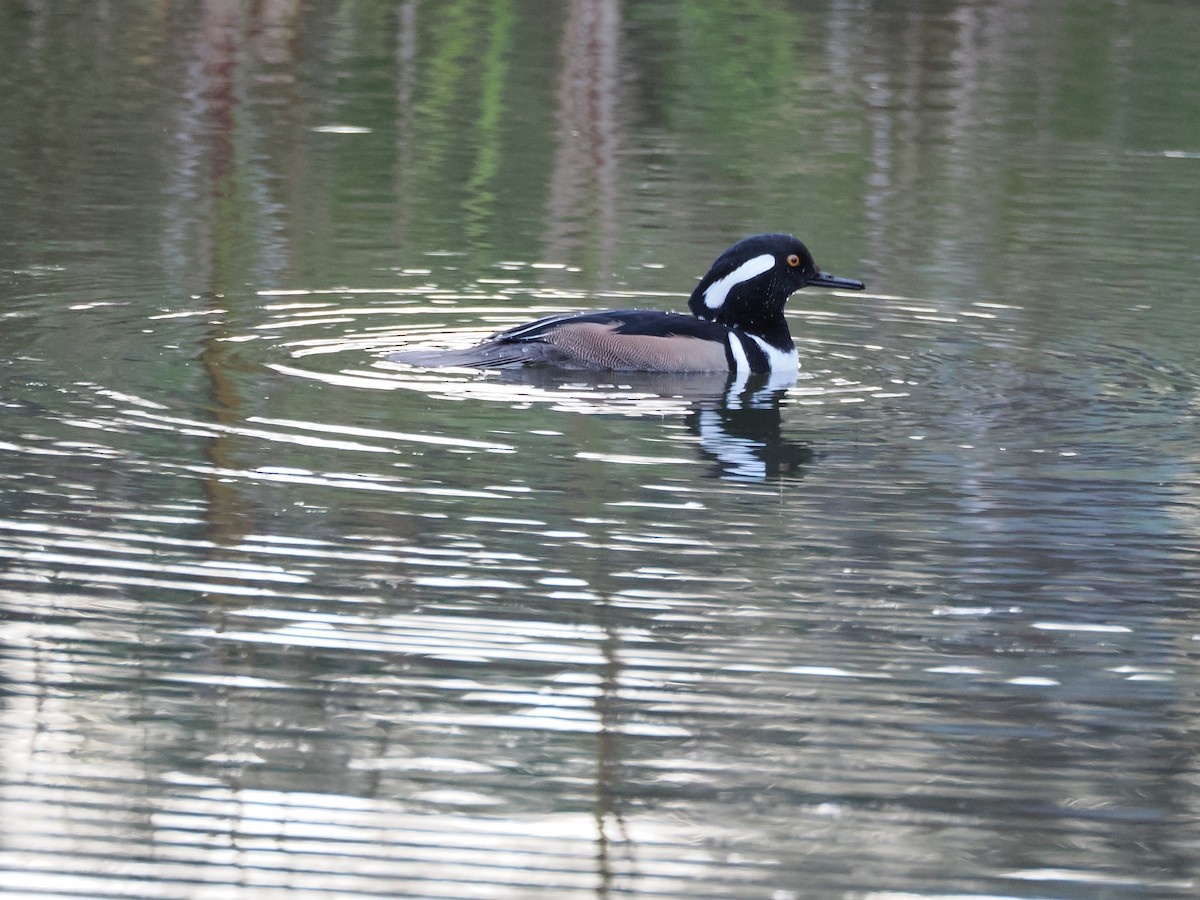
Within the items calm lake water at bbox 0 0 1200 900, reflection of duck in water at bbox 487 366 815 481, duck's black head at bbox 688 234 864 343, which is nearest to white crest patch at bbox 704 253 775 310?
duck's black head at bbox 688 234 864 343

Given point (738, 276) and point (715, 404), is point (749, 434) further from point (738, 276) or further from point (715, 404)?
point (738, 276)

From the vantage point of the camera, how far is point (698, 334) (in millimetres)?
10625

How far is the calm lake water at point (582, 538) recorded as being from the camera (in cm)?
514

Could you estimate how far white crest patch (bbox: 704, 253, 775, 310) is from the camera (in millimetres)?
10969

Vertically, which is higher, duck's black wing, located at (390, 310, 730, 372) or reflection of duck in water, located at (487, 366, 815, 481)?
duck's black wing, located at (390, 310, 730, 372)

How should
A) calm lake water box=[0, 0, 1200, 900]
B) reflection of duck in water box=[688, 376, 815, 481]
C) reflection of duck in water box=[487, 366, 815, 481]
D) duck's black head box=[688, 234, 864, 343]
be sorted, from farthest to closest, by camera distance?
duck's black head box=[688, 234, 864, 343], reflection of duck in water box=[487, 366, 815, 481], reflection of duck in water box=[688, 376, 815, 481], calm lake water box=[0, 0, 1200, 900]

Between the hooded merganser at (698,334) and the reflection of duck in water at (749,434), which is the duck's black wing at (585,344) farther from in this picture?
the reflection of duck in water at (749,434)

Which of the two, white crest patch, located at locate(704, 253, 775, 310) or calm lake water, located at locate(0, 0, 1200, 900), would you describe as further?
white crest patch, located at locate(704, 253, 775, 310)

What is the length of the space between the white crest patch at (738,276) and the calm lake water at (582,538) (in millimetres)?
600

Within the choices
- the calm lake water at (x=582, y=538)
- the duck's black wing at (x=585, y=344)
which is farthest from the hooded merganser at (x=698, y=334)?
the calm lake water at (x=582, y=538)

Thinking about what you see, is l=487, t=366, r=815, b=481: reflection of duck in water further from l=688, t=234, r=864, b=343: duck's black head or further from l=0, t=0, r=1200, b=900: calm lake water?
l=688, t=234, r=864, b=343: duck's black head

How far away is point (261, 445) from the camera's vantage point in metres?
8.71

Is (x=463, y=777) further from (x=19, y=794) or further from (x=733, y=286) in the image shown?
(x=733, y=286)

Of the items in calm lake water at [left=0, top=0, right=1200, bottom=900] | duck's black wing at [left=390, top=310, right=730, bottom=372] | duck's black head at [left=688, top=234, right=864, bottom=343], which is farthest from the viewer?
duck's black head at [left=688, top=234, right=864, bottom=343]
